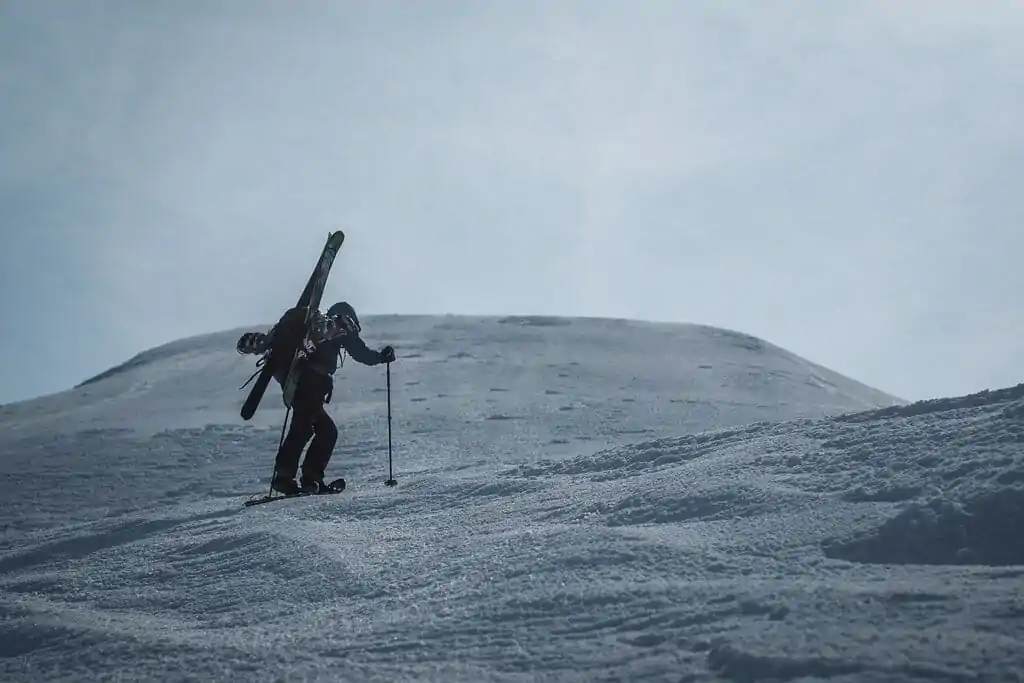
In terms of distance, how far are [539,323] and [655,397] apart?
7279mm

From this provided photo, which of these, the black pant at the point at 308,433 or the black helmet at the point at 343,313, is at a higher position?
the black helmet at the point at 343,313

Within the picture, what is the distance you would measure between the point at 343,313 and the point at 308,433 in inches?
39.9

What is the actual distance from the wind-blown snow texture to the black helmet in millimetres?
1361

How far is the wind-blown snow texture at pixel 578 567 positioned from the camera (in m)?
3.20

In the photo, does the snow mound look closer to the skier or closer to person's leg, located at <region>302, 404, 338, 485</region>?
the skier

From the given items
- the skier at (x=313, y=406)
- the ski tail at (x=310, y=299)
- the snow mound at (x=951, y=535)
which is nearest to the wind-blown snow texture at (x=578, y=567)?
the snow mound at (x=951, y=535)

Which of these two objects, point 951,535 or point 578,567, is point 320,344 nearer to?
point 578,567

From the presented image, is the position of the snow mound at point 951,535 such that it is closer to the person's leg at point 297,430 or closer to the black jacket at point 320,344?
the black jacket at point 320,344

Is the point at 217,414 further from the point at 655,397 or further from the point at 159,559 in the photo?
the point at 159,559

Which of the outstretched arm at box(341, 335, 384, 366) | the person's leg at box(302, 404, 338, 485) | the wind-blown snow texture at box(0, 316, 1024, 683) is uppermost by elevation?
the outstretched arm at box(341, 335, 384, 366)

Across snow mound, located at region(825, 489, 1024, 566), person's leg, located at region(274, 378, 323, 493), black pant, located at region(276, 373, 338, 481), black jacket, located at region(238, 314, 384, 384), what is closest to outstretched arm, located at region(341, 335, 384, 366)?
black jacket, located at region(238, 314, 384, 384)

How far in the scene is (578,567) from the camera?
4062 millimetres

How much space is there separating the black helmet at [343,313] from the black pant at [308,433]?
0.49 meters

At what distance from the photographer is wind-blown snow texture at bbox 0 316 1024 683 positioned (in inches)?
126
